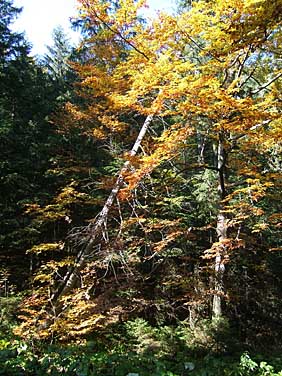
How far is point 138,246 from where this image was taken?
891cm

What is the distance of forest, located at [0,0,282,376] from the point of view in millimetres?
5461

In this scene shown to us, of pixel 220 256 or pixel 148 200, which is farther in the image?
pixel 148 200

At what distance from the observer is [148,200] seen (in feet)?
33.4

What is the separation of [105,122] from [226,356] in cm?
639

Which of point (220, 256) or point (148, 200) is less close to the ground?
point (148, 200)

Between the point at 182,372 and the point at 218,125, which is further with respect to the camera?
the point at 218,125

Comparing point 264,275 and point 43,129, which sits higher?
point 43,129

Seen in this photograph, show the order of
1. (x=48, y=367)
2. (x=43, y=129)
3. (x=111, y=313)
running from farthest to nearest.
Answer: (x=43, y=129) → (x=111, y=313) → (x=48, y=367)

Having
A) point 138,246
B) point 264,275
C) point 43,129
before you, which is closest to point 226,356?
point 138,246

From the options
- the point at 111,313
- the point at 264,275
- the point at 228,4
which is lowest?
the point at 111,313

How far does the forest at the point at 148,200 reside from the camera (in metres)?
5.46

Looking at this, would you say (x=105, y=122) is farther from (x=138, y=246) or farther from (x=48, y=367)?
(x=48, y=367)

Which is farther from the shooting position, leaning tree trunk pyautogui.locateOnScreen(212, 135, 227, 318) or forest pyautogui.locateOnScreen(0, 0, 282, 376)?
leaning tree trunk pyautogui.locateOnScreen(212, 135, 227, 318)

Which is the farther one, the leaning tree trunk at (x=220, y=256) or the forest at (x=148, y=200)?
the leaning tree trunk at (x=220, y=256)
